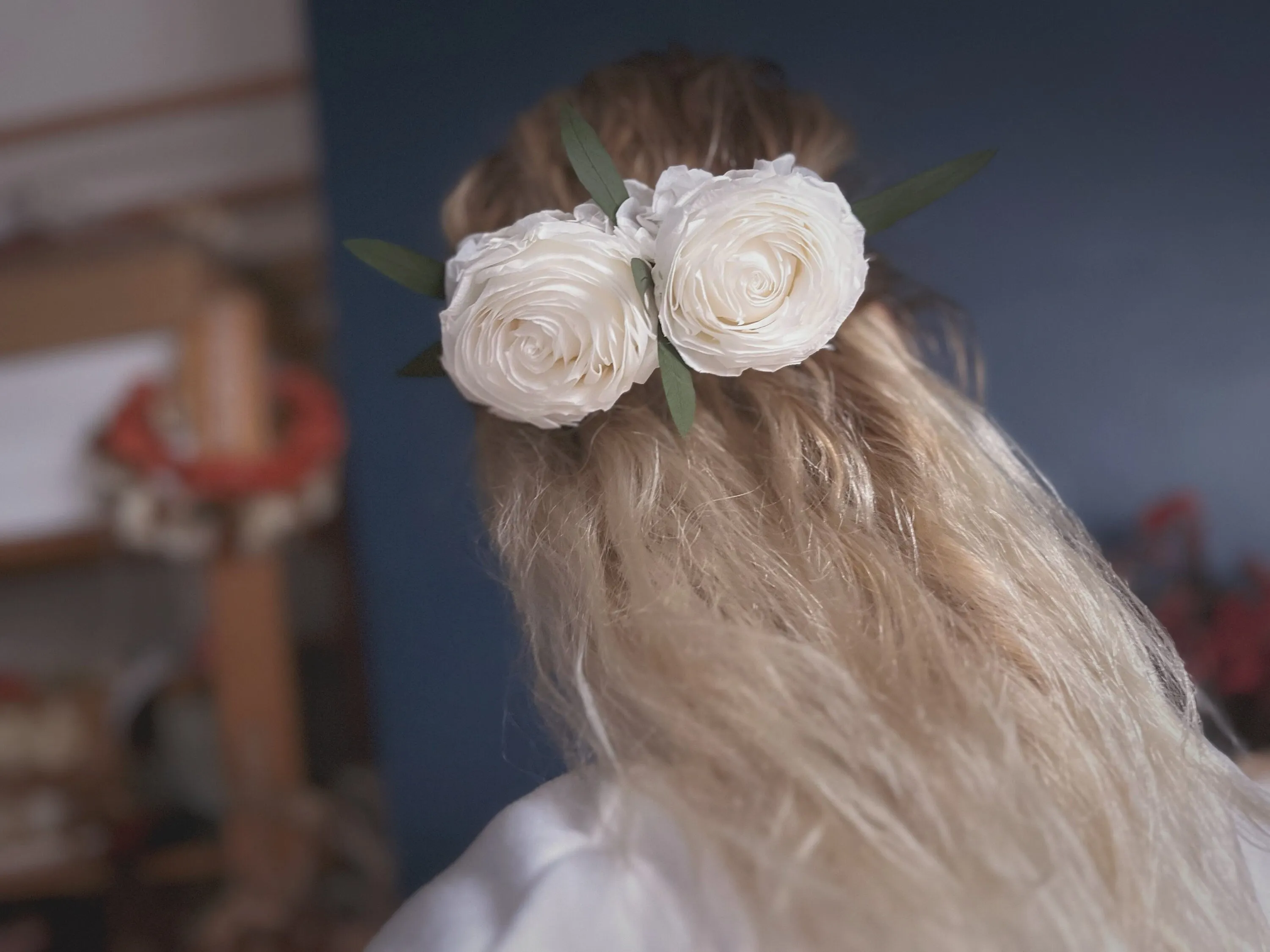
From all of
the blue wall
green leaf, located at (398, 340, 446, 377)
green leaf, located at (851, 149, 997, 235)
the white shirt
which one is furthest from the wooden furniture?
green leaf, located at (851, 149, 997, 235)

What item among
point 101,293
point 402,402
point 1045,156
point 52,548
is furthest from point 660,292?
point 52,548

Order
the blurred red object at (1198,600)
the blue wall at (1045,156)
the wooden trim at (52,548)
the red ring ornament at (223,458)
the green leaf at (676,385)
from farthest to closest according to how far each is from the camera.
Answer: the wooden trim at (52,548) < the red ring ornament at (223,458) < the blue wall at (1045,156) < the blurred red object at (1198,600) < the green leaf at (676,385)

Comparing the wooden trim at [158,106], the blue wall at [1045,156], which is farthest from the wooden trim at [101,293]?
the blue wall at [1045,156]

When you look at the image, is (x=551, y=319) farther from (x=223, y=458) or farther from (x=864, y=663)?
(x=223, y=458)

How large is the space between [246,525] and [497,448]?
3.20 ft

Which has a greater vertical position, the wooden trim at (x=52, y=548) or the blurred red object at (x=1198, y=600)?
the blurred red object at (x=1198, y=600)

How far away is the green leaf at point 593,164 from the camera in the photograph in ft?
1.86

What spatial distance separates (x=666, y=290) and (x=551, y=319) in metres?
0.07

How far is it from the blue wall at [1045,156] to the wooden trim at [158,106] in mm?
546

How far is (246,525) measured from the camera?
1.46 m

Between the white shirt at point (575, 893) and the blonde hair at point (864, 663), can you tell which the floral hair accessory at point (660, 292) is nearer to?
the blonde hair at point (864, 663)

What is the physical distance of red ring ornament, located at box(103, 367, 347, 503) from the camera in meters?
1.43

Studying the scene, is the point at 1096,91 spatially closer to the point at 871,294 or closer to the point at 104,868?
the point at 871,294

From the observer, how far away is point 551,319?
1.68 ft
